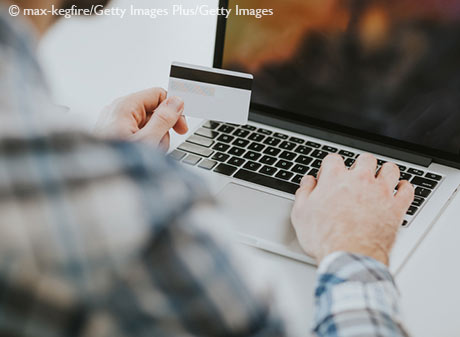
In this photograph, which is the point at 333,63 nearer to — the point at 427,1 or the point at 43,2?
the point at 427,1

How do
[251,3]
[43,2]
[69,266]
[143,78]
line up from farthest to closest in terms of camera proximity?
[143,78], [251,3], [43,2], [69,266]

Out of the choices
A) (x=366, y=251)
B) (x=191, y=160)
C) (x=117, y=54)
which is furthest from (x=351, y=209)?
(x=117, y=54)

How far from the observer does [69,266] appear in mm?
261

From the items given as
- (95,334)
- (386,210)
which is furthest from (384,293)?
(95,334)

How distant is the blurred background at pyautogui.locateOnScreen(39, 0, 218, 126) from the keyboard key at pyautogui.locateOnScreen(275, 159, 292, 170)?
10.2 inches

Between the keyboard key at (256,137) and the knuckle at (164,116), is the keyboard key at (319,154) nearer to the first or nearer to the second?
the keyboard key at (256,137)

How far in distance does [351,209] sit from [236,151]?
0.27 metres

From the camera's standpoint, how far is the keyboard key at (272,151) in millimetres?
866

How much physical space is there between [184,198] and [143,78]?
2.41 feet

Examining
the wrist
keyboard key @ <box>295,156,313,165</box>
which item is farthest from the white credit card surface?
the wrist

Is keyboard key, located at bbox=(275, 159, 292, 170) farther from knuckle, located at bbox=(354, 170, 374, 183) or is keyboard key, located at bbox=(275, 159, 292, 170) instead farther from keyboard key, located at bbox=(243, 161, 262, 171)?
knuckle, located at bbox=(354, 170, 374, 183)

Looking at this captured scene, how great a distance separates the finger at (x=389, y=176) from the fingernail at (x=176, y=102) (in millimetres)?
298

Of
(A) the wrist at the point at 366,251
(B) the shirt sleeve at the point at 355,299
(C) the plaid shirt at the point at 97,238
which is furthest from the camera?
(A) the wrist at the point at 366,251
